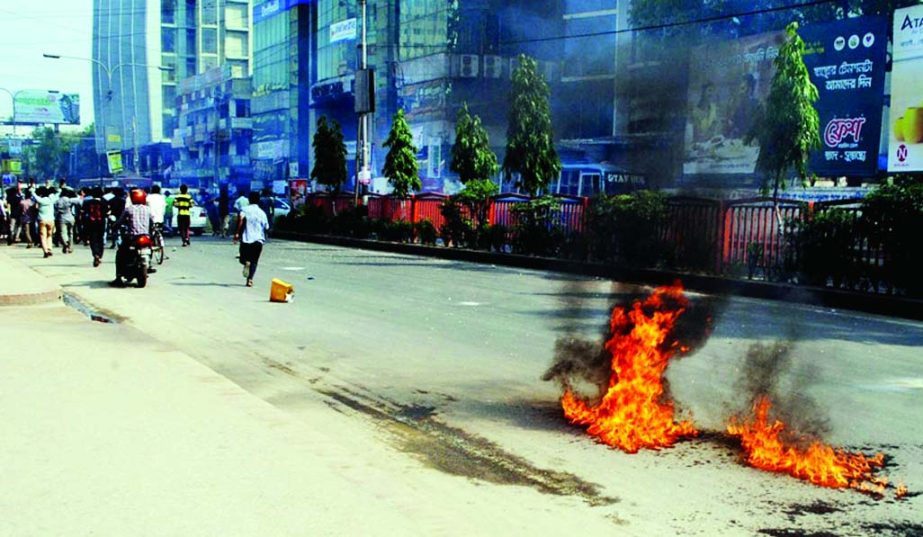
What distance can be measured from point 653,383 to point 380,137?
5430 centimetres

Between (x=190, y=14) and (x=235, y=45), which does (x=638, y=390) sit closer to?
(x=235, y=45)

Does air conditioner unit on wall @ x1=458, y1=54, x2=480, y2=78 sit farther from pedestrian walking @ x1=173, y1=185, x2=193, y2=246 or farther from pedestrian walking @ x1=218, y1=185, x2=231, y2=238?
pedestrian walking @ x1=218, y1=185, x2=231, y2=238

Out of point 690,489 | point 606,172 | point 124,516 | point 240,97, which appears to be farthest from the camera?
point 240,97

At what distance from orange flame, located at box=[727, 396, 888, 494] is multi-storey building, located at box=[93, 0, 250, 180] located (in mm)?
110895

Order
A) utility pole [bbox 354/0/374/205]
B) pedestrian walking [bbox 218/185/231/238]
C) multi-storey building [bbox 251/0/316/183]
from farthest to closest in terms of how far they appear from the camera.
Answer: multi-storey building [bbox 251/0/316/183]
pedestrian walking [bbox 218/185/231/238]
utility pole [bbox 354/0/374/205]

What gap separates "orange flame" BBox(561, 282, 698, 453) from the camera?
5895 millimetres

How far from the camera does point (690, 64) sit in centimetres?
606

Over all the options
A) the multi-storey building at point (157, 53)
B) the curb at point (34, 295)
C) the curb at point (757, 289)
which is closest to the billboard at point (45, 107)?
the multi-storey building at point (157, 53)

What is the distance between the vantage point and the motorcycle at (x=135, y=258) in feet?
51.0

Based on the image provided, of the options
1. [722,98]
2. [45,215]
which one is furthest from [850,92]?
[722,98]

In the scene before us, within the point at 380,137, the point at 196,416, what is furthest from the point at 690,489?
the point at 380,137

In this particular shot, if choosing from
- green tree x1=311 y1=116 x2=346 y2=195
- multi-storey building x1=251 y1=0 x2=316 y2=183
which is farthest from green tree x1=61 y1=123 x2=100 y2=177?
green tree x1=311 y1=116 x2=346 y2=195

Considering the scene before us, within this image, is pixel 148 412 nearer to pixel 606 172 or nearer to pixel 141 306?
pixel 606 172

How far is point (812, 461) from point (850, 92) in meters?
23.6
